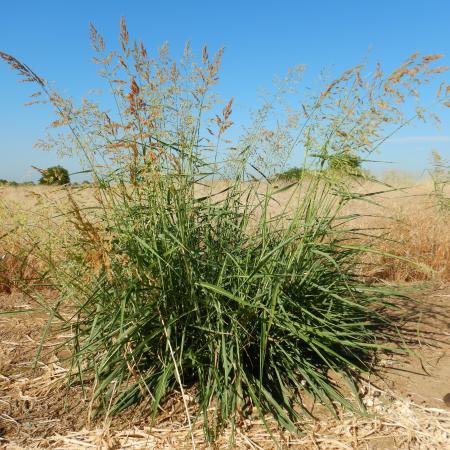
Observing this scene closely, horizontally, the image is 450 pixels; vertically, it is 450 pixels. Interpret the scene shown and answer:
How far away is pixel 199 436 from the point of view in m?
2.19

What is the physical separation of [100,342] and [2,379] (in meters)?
0.84

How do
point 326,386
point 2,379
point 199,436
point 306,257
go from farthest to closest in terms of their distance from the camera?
1. point 2,379
2. point 306,257
3. point 326,386
4. point 199,436

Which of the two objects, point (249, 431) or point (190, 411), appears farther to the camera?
point (190, 411)

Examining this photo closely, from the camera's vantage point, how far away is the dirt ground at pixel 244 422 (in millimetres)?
2148

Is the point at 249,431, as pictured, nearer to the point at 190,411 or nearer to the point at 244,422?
the point at 244,422

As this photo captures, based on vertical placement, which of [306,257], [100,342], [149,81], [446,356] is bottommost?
[446,356]

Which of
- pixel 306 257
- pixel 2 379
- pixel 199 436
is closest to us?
pixel 199 436

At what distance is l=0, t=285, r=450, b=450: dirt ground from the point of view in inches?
84.6

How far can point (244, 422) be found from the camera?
88.6 inches

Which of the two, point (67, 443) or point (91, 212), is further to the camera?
point (91, 212)

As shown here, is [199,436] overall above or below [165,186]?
below

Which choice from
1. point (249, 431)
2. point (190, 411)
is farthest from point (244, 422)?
point (190, 411)

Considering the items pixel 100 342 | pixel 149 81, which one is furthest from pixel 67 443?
pixel 149 81

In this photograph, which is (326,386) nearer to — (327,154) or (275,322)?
(275,322)
